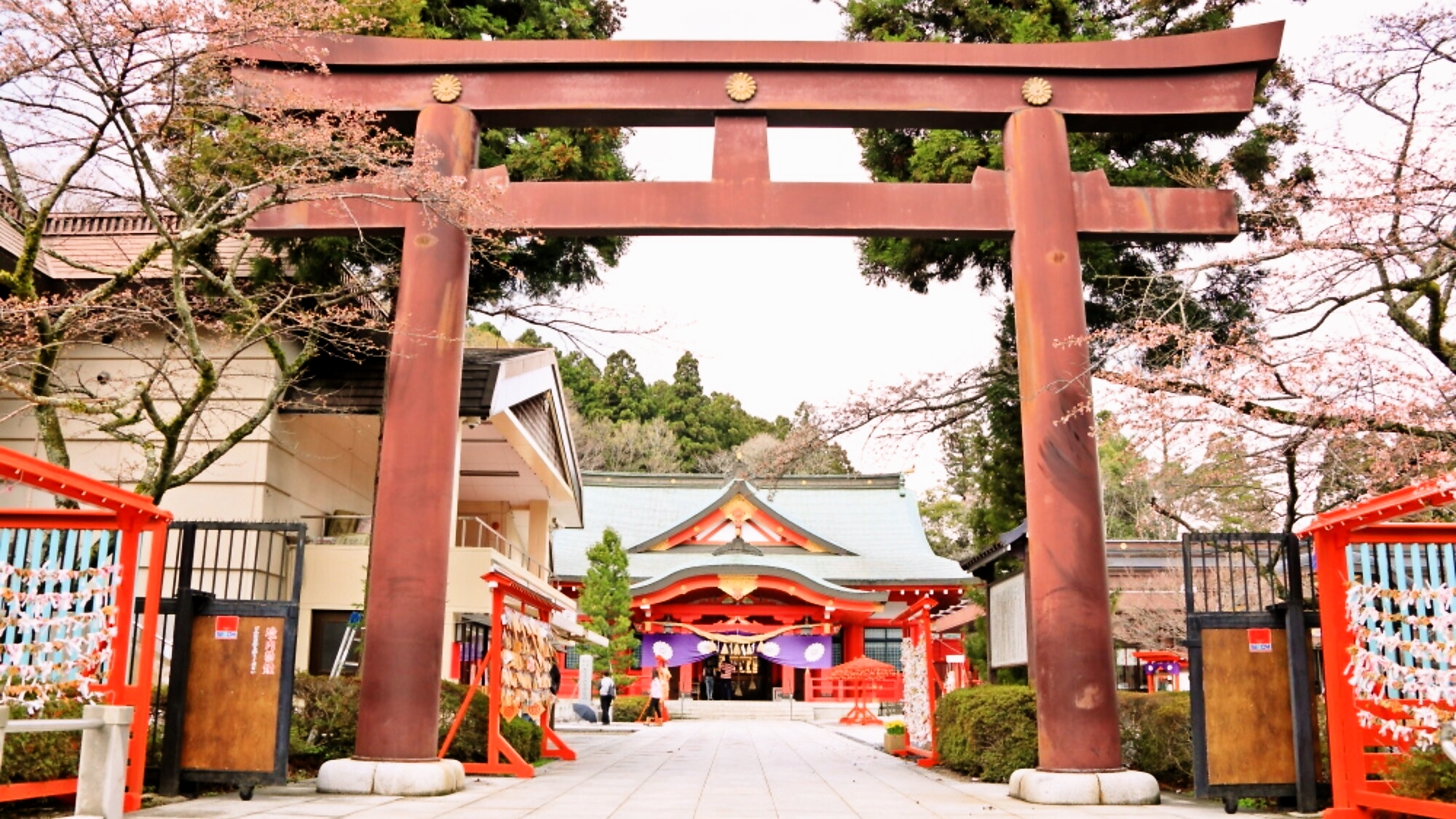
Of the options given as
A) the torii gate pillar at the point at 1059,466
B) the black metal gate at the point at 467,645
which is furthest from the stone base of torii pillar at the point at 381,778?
the black metal gate at the point at 467,645

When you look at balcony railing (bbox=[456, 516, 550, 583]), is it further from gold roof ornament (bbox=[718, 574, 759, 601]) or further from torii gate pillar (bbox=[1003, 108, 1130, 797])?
torii gate pillar (bbox=[1003, 108, 1130, 797])

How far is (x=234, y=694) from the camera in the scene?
7.83 meters

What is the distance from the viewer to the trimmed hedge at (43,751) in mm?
6207

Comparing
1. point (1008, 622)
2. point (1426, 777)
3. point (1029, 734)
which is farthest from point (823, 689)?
point (1426, 777)

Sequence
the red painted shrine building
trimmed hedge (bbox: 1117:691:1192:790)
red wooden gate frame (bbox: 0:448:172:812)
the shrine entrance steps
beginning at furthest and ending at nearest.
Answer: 1. the shrine entrance steps
2. the red painted shrine building
3. trimmed hedge (bbox: 1117:691:1192:790)
4. red wooden gate frame (bbox: 0:448:172:812)

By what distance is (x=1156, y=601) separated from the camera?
21609 millimetres

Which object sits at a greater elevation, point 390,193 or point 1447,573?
point 390,193

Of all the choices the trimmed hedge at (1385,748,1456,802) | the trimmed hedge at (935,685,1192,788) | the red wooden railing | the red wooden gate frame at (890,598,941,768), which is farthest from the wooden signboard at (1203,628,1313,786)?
the red wooden railing

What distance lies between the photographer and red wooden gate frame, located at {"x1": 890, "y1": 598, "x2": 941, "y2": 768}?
12.9 meters

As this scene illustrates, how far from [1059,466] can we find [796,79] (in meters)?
3.99

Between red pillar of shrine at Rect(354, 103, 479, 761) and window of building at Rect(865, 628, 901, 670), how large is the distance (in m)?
25.5

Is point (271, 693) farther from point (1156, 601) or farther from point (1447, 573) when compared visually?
point (1156, 601)

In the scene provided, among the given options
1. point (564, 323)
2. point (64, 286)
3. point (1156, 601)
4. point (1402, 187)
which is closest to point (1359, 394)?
point (1402, 187)

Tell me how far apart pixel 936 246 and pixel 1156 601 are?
1089cm
